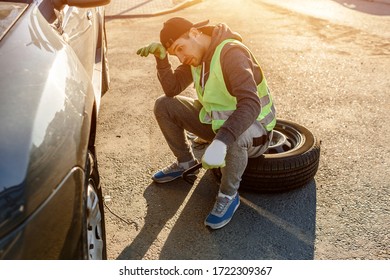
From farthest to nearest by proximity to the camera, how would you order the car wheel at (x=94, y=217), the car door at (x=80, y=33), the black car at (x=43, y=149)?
1. the car door at (x=80, y=33)
2. the car wheel at (x=94, y=217)
3. the black car at (x=43, y=149)

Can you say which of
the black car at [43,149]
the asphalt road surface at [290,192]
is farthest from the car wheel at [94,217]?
the asphalt road surface at [290,192]

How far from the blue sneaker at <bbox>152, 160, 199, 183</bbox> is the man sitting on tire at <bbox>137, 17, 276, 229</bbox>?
0.29 meters

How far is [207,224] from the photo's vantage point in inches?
118

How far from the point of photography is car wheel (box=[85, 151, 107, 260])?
2.14 meters

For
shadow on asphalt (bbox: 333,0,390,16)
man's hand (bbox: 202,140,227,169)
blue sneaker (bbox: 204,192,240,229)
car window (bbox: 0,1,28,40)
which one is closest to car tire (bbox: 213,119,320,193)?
blue sneaker (bbox: 204,192,240,229)

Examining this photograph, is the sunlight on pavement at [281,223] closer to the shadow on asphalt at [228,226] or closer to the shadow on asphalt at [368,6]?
the shadow on asphalt at [228,226]

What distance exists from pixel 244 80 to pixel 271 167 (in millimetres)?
728

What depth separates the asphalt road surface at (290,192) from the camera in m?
2.85

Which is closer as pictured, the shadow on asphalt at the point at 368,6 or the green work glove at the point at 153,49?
the green work glove at the point at 153,49

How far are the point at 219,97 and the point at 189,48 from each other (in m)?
0.34

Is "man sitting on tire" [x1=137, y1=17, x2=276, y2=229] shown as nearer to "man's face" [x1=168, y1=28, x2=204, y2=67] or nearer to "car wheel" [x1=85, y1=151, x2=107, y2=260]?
"man's face" [x1=168, y1=28, x2=204, y2=67]
